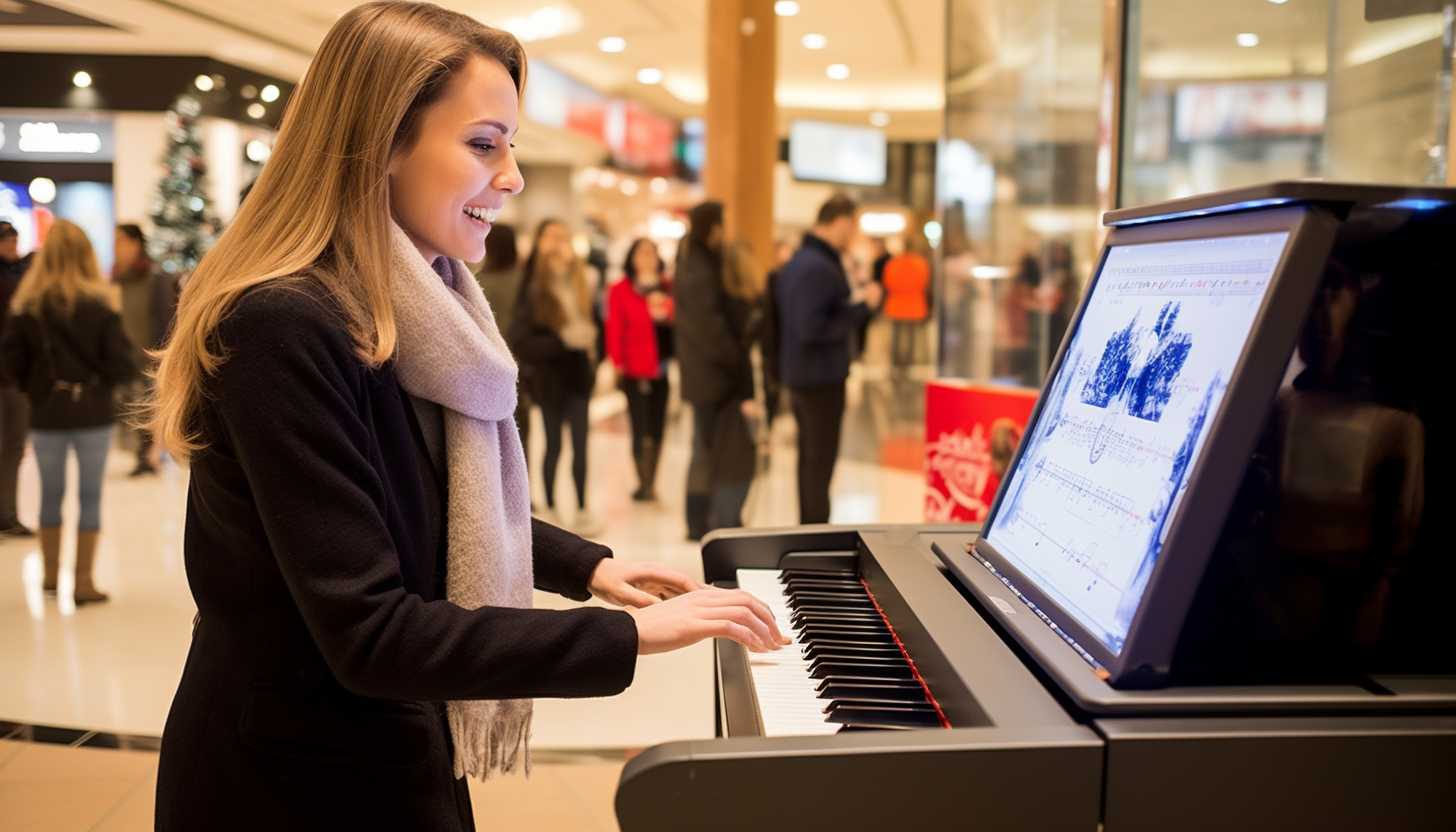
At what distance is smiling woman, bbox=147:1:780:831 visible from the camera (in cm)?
95

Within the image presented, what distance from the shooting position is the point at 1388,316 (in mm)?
893

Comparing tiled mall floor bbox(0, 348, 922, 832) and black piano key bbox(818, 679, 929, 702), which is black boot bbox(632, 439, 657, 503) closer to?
tiled mall floor bbox(0, 348, 922, 832)

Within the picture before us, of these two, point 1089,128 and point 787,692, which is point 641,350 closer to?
point 1089,128

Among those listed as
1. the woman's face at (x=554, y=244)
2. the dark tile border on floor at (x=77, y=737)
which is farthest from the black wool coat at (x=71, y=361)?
the woman's face at (x=554, y=244)

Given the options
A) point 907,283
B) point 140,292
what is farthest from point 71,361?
point 907,283

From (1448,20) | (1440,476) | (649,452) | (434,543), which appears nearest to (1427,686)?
(1440,476)

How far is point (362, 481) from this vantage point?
0.98 metres

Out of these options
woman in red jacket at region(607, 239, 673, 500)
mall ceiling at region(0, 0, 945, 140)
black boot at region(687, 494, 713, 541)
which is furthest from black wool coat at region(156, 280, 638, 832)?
woman in red jacket at region(607, 239, 673, 500)

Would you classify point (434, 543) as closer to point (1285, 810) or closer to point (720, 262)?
point (1285, 810)

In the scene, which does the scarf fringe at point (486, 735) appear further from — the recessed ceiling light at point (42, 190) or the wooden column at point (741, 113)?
the wooden column at point (741, 113)

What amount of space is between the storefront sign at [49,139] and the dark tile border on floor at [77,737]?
6.83 ft

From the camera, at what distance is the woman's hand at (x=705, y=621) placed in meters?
1.02

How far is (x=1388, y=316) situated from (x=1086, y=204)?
137 inches

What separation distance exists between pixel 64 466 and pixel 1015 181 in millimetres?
4189
